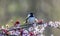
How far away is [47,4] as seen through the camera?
2141mm

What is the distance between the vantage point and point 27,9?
2092mm

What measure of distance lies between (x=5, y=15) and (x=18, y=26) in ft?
0.55

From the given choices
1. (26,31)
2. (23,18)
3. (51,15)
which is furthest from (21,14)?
(51,15)

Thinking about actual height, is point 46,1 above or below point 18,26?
above

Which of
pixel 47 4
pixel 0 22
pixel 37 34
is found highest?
pixel 47 4

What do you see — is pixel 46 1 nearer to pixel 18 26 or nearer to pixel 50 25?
pixel 50 25

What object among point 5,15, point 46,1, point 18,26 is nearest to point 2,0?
→ point 5,15

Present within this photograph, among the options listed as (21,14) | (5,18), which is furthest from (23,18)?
(5,18)

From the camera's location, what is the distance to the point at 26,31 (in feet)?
6.84

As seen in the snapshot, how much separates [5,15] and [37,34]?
1.23 ft

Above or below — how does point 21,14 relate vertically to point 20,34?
above

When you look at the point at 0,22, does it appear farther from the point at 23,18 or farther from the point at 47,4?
the point at 47,4

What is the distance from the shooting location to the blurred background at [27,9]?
81.2 inches

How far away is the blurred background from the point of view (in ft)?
6.77
